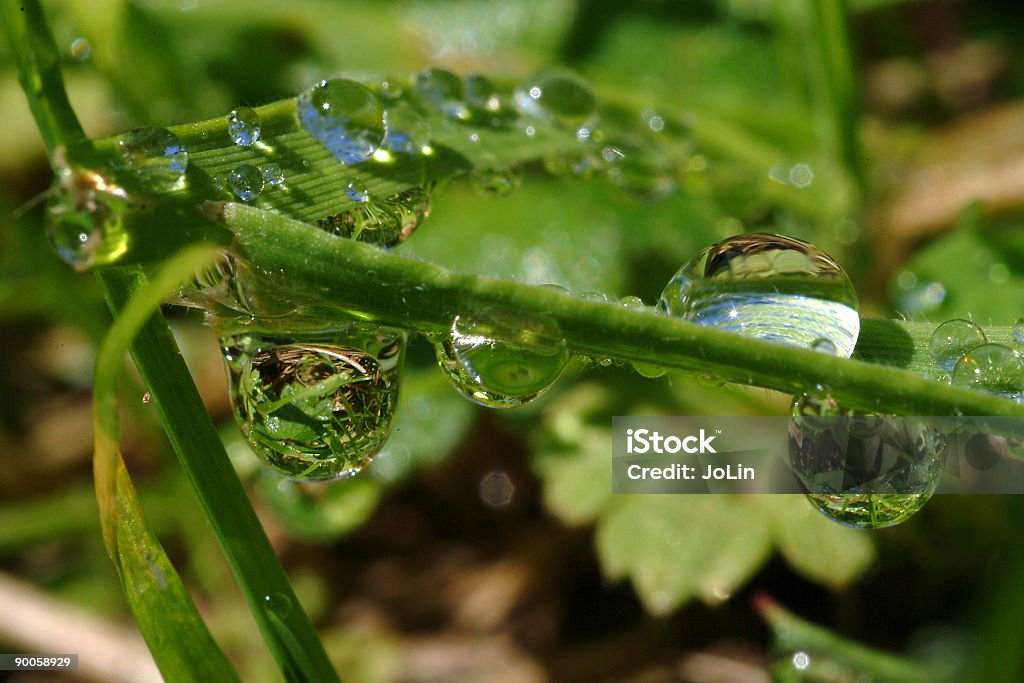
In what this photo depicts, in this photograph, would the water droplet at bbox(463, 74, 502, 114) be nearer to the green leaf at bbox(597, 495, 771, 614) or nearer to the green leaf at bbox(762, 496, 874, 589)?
the green leaf at bbox(597, 495, 771, 614)

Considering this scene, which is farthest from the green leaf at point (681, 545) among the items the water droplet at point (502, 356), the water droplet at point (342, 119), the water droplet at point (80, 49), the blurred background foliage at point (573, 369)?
the water droplet at point (80, 49)

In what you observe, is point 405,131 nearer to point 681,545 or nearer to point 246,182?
point 246,182

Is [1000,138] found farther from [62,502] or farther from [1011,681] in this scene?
[62,502]

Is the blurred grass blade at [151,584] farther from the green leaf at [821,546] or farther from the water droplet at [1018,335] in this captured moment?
the green leaf at [821,546]

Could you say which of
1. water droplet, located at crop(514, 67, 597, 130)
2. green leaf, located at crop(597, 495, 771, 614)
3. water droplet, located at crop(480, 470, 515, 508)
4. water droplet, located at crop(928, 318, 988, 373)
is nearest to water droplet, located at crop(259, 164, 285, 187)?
water droplet, located at crop(514, 67, 597, 130)


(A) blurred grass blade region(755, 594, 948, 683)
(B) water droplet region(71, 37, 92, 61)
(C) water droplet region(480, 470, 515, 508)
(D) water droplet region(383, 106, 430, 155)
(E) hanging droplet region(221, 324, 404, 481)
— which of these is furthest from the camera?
(C) water droplet region(480, 470, 515, 508)

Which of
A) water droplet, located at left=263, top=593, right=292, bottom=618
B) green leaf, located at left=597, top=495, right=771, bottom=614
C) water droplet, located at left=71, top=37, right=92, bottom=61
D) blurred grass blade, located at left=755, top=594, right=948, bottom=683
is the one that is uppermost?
water droplet, located at left=71, top=37, right=92, bottom=61
